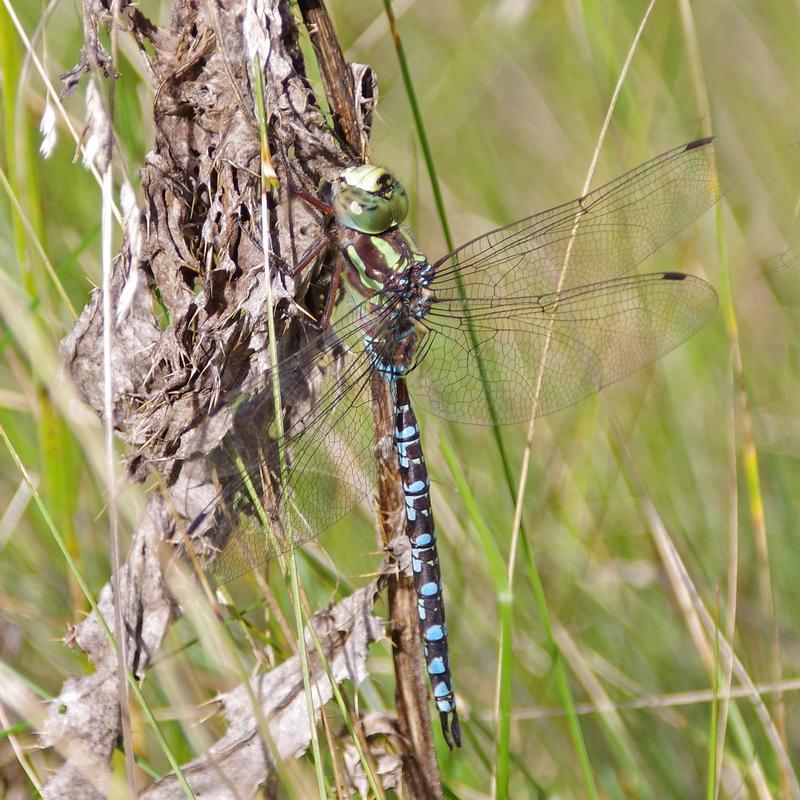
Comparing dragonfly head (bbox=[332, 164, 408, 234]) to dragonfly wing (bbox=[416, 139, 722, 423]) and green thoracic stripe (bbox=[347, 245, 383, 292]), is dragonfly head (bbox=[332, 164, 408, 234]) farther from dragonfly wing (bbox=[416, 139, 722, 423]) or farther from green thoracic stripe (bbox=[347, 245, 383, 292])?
dragonfly wing (bbox=[416, 139, 722, 423])

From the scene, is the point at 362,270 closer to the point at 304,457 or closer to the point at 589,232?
the point at 304,457

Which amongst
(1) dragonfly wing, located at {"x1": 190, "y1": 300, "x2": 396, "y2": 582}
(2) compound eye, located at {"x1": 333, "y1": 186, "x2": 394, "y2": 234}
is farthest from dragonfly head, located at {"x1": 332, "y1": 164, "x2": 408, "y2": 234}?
(1) dragonfly wing, located at {"x1": 190, "y1": 300, "x2": 396, "y2": 582}

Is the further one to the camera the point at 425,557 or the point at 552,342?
the point at 552,342

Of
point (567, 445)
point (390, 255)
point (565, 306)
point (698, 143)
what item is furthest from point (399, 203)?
point (567, 445)

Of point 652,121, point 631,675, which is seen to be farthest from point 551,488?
point 652,121

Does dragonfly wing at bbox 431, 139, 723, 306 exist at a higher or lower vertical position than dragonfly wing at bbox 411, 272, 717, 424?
higher

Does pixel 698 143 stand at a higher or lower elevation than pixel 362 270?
higher

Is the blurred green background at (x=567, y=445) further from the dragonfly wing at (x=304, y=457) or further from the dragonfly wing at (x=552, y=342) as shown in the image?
the dragonfly wing at (x=304, y=457)

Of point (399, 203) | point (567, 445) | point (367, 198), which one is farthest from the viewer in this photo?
point (567, 445)
